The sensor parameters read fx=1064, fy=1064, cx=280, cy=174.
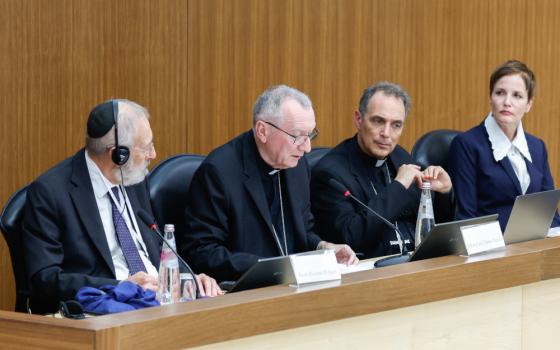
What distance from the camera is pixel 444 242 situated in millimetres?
3049

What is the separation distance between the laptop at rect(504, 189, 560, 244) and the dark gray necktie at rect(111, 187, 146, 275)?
116 centimetres

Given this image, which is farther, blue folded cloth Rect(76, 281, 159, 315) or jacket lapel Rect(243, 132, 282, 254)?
jacket lapel Rect(243, 132, 282, 254)

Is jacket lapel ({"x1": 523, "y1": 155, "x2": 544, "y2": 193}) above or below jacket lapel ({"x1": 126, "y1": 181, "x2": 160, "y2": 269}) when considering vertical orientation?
above

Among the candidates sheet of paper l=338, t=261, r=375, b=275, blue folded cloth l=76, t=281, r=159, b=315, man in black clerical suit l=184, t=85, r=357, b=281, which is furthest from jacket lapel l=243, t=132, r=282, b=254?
blue folded cloth l=76, t=281, r=159, b=315

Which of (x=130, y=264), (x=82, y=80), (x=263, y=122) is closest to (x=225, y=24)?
(x=82, y=80)

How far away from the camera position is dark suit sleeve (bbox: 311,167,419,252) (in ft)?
13.2

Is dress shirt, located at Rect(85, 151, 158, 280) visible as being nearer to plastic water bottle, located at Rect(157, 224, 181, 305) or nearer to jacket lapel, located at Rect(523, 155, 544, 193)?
plastic water bottle, located at Rect(157, 224, 181, 305)

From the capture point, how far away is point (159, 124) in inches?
189

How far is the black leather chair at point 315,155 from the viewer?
14.4 feet

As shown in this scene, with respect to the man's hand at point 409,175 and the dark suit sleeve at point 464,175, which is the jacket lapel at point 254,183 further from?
the dark suit sleeve at point 464,175

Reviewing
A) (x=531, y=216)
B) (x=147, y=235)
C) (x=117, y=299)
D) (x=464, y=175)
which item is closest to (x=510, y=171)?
(x=464, y=175)

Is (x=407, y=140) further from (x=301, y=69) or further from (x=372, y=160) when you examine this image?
(x=372, y=160)

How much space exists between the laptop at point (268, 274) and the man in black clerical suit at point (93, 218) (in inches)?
18.4

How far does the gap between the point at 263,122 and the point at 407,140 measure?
2.15 metres
